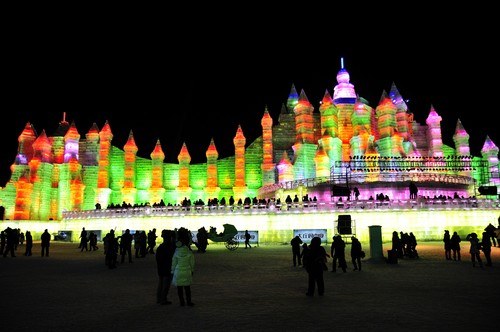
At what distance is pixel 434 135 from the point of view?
5325cm

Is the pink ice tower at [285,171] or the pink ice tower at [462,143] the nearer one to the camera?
the pink ice tower at [285,171]

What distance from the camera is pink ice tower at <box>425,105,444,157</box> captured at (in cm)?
5275

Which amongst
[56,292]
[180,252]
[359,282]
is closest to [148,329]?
[180,252]

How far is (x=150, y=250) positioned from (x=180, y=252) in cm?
1529

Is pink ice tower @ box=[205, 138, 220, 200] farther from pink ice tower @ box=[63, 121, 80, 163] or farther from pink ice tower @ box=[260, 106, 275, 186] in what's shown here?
pink ice tower @ box=[63, 121, 80, 163]

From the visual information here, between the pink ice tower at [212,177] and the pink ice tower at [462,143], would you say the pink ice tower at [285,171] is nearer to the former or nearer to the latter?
the pink ice tower at [212,177]

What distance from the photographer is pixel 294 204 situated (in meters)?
29.4

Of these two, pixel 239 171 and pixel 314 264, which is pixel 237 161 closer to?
pixel 239 171

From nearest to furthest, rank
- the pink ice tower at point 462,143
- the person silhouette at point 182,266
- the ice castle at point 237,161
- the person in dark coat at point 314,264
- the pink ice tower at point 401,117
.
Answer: the person silhouette at point 182,266 → the person in dark coat at point 314,264 → the ice castle at point 237,161 → the pink ice tower at point 401,117 → the pink ice tower at point 462,143

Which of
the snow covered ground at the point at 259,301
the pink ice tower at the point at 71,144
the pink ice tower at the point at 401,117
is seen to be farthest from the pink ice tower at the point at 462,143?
the pink ice tower at the point at 71,144

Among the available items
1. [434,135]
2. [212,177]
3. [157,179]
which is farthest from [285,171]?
[434,135]

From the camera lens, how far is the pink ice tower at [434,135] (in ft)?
173

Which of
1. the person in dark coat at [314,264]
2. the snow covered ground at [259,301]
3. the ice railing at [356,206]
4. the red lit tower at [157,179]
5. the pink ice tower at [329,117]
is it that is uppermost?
the pink ice tower at [329,117]

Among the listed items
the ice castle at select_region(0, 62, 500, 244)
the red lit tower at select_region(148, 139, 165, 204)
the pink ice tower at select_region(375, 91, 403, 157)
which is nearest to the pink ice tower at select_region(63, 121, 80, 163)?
the ice castle at select_region(0, 62, 500, 244)
